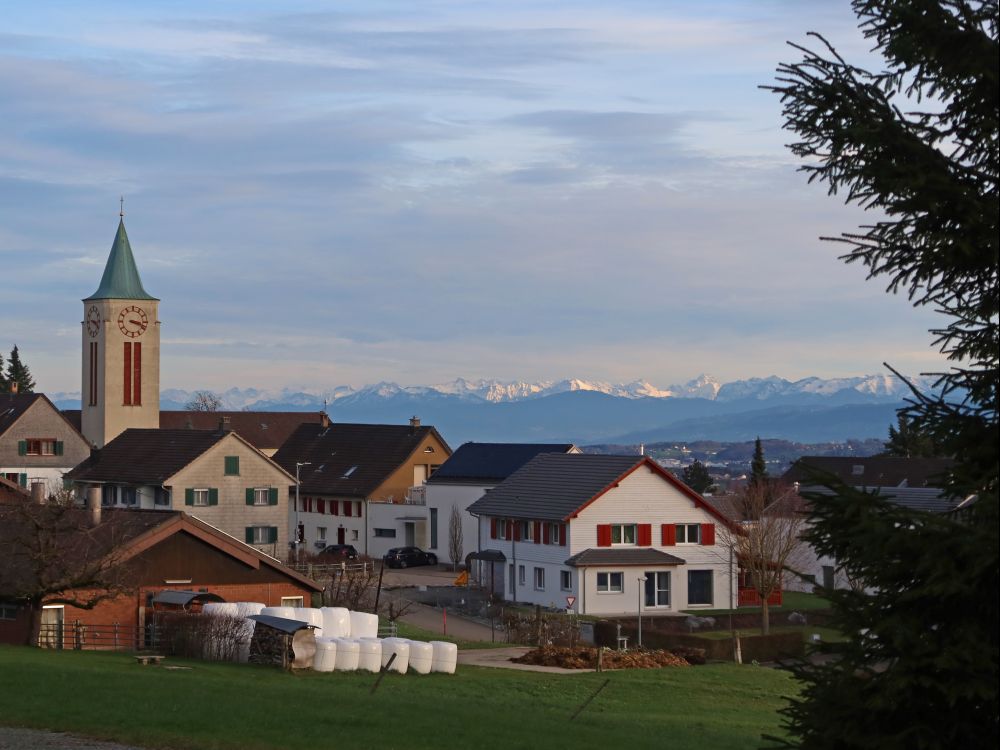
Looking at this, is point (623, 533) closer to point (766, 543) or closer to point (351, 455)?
point (766, 543)

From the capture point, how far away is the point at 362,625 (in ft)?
126

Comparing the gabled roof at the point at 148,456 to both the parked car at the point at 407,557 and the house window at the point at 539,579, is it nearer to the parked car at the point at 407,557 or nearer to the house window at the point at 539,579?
the parked car at the point at 407,557

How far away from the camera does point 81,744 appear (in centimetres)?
1769

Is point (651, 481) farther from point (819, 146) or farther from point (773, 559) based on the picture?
point (819, 146)

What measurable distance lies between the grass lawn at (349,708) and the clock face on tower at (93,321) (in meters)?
87.5

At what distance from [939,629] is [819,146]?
3.55 m

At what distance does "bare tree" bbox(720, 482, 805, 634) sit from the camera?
2274 inches

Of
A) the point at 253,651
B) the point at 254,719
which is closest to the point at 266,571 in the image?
the point at 253,651

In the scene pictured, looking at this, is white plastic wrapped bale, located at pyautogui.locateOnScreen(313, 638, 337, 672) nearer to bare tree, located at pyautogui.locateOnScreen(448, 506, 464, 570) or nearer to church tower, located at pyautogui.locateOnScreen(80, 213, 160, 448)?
bare tree, located at pyautogui.locateOnScreen(448, 506, 464, 570)

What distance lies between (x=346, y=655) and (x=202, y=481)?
147ft

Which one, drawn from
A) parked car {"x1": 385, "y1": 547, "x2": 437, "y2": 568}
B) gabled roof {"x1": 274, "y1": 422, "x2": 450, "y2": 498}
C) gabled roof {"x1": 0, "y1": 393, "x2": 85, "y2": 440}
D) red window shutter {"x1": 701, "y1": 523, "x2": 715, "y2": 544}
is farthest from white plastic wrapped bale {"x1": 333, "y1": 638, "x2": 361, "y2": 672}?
gabled roof {"x1": 0, "y1": 393, "x2": 85, "y2": 440}

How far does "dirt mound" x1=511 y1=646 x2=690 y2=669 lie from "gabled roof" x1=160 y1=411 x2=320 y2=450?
9052cm

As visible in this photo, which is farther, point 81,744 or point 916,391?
point 81,744

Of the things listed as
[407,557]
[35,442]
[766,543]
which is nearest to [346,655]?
[766,543]
